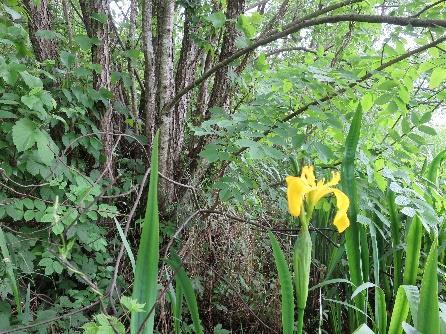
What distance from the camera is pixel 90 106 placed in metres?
1.92

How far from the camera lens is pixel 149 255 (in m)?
0.81

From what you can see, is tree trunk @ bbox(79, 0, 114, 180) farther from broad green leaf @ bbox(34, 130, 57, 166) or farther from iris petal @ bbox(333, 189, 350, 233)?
iris petal @ bbox(333, 189, 350, 233)

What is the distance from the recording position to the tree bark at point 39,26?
6.74ft

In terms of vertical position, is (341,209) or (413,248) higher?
(341,209)

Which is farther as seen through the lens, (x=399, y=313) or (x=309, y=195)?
(x=399, y=313)

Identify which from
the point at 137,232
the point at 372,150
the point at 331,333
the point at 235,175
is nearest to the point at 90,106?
the point at 137,232

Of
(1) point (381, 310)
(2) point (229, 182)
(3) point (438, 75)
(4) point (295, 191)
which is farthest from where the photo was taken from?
(2) point (229, 182)

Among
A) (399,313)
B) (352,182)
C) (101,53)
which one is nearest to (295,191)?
(352,182)

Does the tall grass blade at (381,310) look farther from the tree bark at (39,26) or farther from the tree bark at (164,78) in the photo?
the tree bark at (39,26)

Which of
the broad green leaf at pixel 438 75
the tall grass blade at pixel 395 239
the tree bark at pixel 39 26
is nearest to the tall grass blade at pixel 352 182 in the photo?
Answer: the tall grass blade at pixel 395 239

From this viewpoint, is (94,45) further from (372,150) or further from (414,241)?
(414,241)

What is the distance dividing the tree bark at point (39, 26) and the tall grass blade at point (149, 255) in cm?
167

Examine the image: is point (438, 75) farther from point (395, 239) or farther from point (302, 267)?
point (302, 267)

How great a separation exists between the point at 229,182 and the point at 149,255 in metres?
0.73
